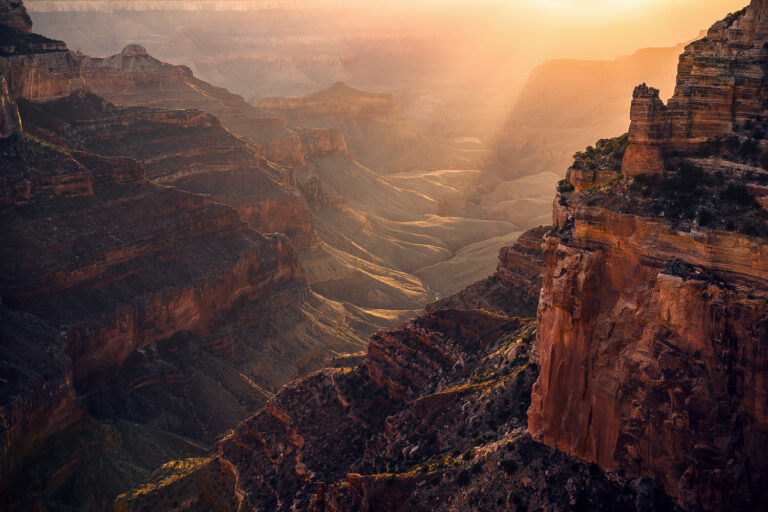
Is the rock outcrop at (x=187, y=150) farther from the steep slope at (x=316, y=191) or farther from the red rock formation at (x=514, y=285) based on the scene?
the red rock formation at (x=514, y=285)

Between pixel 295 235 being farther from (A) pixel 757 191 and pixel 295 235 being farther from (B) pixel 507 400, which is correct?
(A) pixel 757 191

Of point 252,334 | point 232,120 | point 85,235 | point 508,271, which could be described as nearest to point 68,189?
point 85,235

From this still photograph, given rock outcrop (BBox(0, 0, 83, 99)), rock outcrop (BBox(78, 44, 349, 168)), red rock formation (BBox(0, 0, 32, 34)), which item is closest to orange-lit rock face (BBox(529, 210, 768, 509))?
rock outcrop (BBox(0, 0, 83, 99))

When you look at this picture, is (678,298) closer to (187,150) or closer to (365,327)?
(365,327)

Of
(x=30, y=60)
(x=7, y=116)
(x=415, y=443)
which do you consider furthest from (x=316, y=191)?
(x=415, y=443)

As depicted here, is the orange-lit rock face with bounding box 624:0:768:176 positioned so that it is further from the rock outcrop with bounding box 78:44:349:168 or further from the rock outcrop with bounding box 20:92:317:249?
the rock outcrop with bounding box 78:44:349:168

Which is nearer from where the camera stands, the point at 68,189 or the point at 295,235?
the point at 68,189
